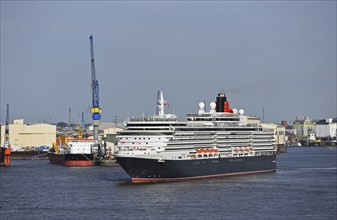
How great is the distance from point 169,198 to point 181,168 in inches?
513

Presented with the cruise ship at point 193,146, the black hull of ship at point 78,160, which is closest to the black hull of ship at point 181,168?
the cruise ship at point 193,146

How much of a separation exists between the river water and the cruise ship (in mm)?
1586

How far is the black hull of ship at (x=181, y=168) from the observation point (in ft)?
211

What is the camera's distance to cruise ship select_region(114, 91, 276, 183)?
64875mm

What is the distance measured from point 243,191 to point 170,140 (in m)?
10.1

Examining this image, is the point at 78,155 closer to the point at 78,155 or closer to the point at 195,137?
the point at 78,155

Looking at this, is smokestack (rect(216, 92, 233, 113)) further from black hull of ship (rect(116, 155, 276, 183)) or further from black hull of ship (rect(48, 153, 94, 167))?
black hull of ship (rect(48, 153, 94, 167))

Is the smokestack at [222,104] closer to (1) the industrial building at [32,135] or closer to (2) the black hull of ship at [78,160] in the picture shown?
(2) the black hull of ship at [78,160]

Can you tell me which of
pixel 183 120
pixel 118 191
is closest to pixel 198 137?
Result: pixel 183 120

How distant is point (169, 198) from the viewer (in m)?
53.9

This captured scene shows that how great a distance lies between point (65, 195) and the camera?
56.7m

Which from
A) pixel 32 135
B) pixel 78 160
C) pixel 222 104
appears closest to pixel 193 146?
pixel 222 104

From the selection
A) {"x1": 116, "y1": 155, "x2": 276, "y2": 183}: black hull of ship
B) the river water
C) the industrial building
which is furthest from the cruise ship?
the industrial building

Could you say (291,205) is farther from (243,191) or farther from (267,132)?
(267,132)
